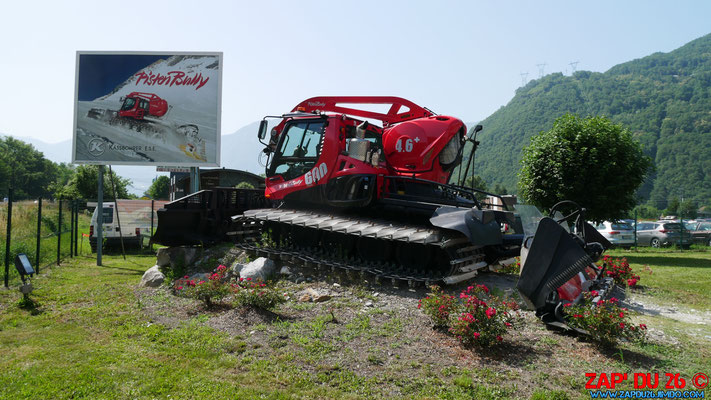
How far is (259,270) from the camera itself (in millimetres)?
8930

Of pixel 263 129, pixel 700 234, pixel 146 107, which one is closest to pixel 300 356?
pixel 263 129

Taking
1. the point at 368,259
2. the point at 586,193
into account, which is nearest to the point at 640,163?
the point at 586,193

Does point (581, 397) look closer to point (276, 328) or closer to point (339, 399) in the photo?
point (339, 399)

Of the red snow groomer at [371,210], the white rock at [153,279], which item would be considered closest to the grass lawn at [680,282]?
the red snow groomer at [371,210]

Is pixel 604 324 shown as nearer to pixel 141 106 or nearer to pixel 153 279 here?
pixel 153 279

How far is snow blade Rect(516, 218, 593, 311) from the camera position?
5293 mm

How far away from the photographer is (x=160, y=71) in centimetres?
1391

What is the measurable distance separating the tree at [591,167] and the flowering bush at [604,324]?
12.3 m

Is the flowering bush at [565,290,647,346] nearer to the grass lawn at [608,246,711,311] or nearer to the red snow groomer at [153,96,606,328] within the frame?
the red snow groomer at [153,96,606,328]

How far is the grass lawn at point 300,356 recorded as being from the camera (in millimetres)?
4113

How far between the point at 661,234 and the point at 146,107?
2308 centimetres

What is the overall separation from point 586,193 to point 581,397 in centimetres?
1420

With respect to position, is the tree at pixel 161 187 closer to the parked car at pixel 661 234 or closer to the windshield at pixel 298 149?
the parked car at pixel 661 234

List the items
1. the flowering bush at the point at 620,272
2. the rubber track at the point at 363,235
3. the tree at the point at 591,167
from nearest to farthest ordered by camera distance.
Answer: the rubber track at the point at 363,235 < the flowering bush at the point at 620,272 < the tree at the point at 591,167
